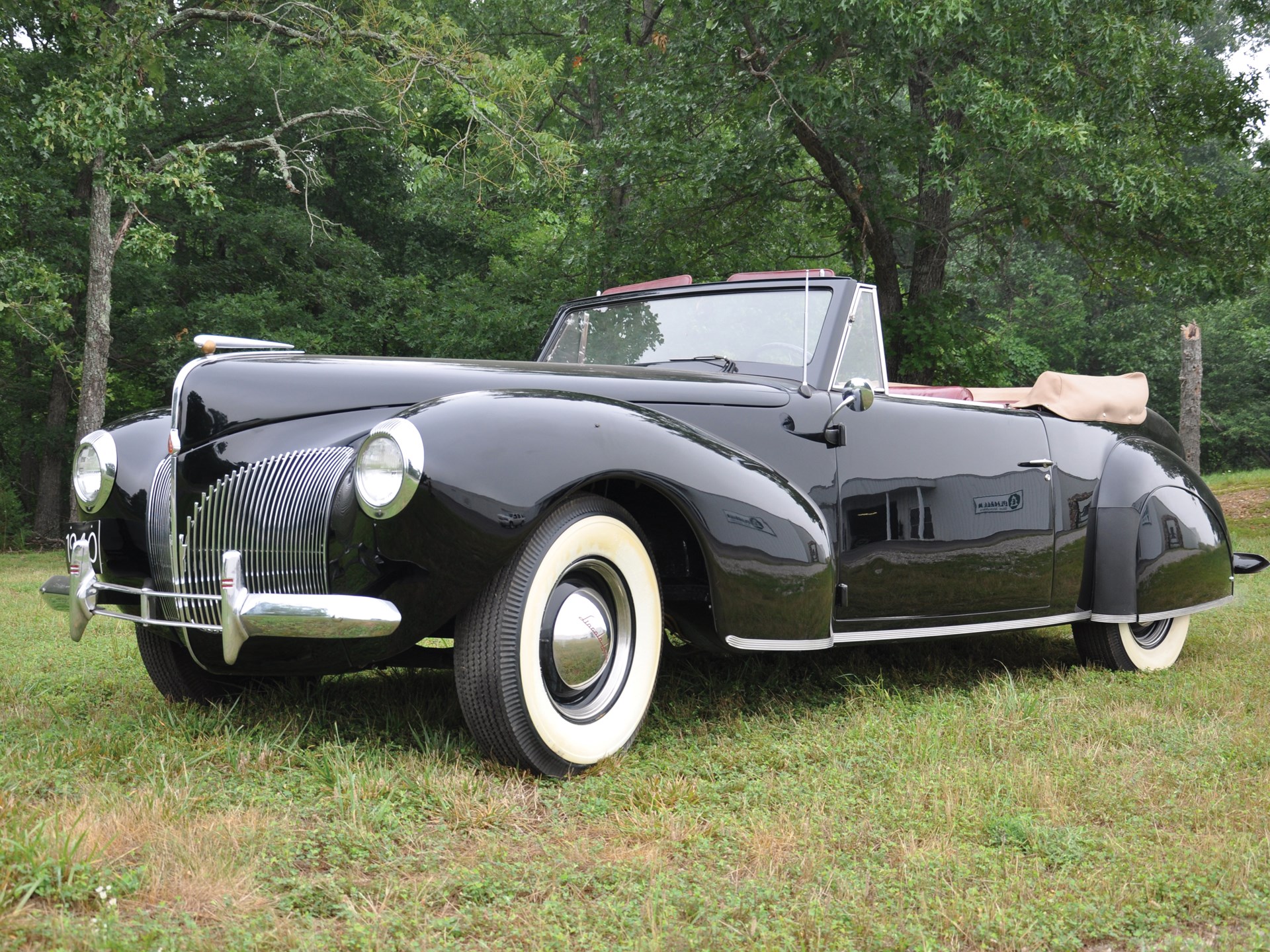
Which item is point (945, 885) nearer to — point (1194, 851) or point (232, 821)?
point (1194, 851)

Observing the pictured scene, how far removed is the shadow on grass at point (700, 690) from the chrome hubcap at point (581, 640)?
36 cm

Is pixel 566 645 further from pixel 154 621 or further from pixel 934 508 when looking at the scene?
pixel 934 508

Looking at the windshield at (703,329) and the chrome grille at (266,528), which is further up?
the windshield at (703,329)

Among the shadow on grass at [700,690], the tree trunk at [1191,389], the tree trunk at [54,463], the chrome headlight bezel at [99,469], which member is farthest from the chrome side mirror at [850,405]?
the tree trunk at [54,463]

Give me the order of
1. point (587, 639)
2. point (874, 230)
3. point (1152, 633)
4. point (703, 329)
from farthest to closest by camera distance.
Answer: point (874, 230)
point (1152, 633)
point (703, 329)
point (587, 639)

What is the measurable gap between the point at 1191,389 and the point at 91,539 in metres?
19.5

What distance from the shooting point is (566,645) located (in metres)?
2.92

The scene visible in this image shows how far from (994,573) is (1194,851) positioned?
1862mm

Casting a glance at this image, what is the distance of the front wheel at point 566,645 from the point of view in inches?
109

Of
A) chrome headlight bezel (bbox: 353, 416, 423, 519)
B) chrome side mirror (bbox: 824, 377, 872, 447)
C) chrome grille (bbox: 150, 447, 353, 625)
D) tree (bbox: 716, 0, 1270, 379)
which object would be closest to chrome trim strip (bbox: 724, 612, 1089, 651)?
chrome side mirror (bbox: 824, 377, 872, 447)

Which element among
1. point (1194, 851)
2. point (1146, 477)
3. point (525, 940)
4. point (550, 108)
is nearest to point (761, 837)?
point (525, 940)

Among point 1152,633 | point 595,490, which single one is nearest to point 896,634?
point 595,490

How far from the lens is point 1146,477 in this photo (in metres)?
4.68

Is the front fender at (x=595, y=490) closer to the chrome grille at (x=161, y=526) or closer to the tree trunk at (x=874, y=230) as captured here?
the chrome grille at (x=161, y=526)
